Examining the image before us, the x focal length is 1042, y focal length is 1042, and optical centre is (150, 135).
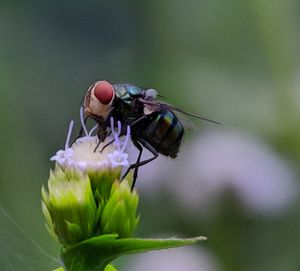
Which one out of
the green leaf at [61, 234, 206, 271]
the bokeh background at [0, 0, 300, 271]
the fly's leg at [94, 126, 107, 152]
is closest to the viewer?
the green leaf at [61, 234, 206, 271]

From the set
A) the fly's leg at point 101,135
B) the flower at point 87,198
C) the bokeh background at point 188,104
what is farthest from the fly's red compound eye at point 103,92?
the bokeh background at point 188,104

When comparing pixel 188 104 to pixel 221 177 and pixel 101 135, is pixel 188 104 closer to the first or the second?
pixel 221 177

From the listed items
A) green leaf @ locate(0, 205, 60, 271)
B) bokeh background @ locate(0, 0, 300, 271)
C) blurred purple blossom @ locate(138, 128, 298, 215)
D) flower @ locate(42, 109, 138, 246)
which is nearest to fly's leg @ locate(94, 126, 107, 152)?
flower @ locate(42, 109, 138, 246)

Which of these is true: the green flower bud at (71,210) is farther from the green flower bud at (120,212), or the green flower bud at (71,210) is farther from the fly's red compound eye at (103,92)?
the fly's red compound eye at (103,92)

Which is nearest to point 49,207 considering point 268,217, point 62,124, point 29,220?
point 29,220

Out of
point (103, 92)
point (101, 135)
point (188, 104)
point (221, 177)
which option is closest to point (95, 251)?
point (101, 135)

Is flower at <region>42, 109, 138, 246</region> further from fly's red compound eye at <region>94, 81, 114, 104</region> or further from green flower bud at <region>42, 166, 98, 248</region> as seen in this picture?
fly's red compound eye at <region>94, 81, 114, 104</region>
